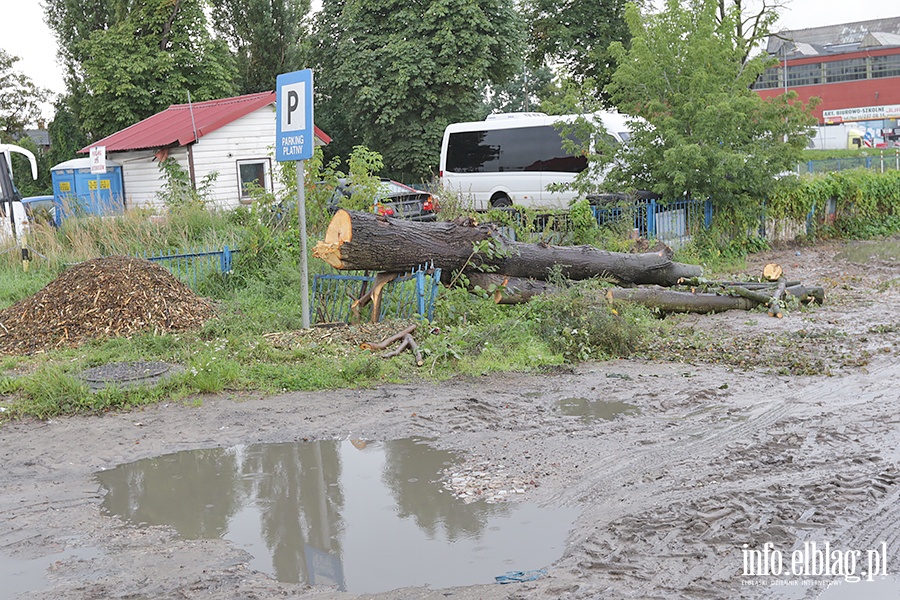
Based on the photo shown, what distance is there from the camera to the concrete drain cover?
7801 mm

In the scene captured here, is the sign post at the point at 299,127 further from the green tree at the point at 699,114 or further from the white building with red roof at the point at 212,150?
the white building with red roof at the point at 212,150

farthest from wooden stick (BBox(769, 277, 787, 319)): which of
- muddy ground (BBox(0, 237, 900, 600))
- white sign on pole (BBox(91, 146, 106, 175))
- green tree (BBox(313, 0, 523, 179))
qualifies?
green tree (BBox(313, 0, 523, 179))

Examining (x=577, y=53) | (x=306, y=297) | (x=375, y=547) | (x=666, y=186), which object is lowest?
(x=375, y=547)

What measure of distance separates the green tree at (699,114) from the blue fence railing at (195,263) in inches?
312

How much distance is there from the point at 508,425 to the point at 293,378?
2.23 meters

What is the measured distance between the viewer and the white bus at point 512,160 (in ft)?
63.3

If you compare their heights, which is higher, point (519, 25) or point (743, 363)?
point (519, 25)

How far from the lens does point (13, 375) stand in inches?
328

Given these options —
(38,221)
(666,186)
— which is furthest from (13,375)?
(666,186)

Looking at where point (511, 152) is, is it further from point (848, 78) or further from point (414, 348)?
point (848, 78)

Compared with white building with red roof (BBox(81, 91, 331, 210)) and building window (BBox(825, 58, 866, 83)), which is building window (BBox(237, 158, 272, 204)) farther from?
building window (BBox(825, 58, 866, 83))

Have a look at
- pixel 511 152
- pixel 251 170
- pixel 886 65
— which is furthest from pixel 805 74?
pixel 511 152

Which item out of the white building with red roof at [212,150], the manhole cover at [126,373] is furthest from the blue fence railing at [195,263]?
the white building with red roof at [212,150]

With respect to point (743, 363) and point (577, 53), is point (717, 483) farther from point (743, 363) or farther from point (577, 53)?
point (577, 53)
